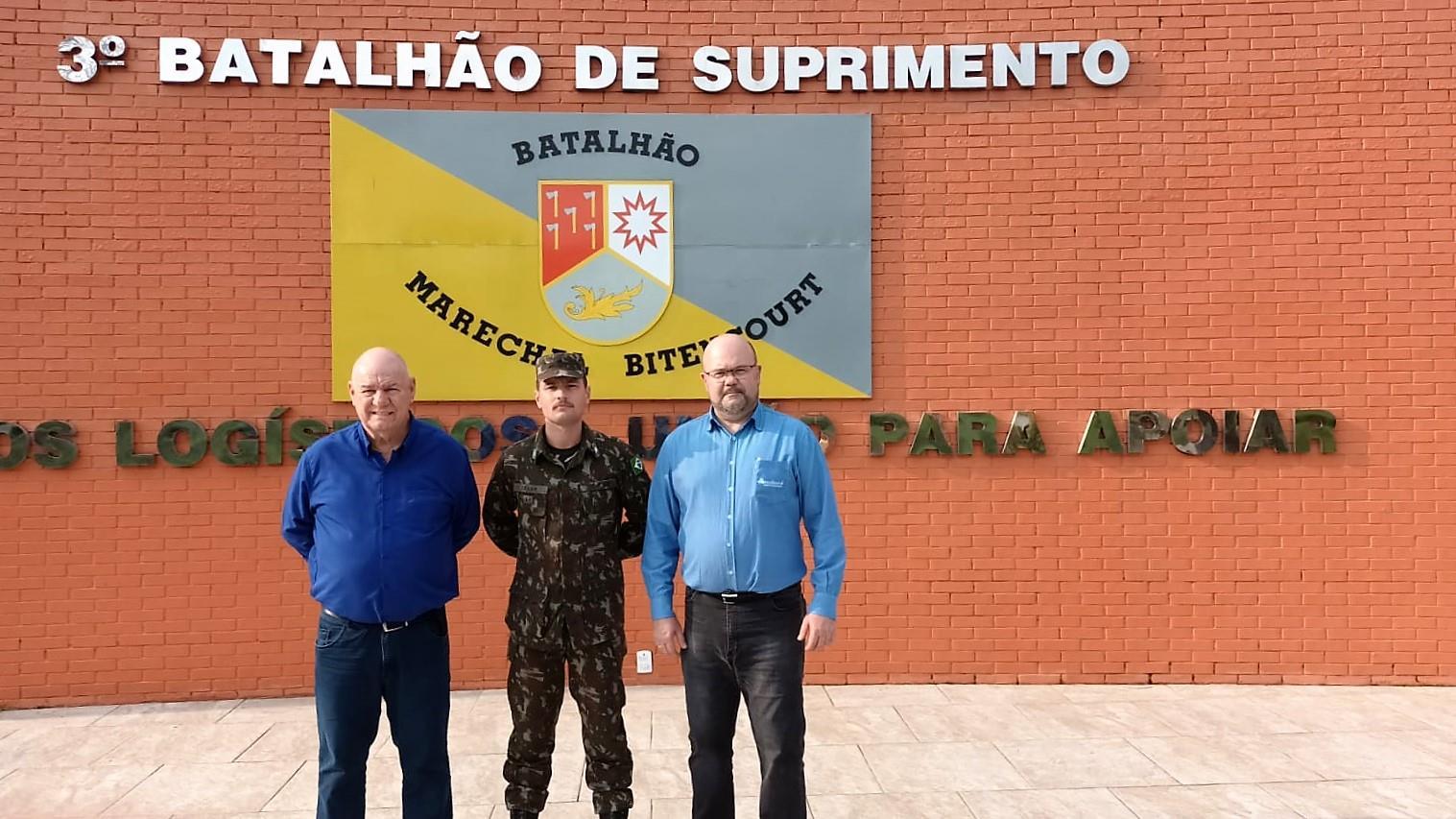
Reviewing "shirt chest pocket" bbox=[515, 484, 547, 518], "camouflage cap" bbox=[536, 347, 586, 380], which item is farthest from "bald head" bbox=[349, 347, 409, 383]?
"shirt chest pocket" bbox=[515, 484, 547, 518]

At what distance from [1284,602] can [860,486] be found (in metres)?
2.52

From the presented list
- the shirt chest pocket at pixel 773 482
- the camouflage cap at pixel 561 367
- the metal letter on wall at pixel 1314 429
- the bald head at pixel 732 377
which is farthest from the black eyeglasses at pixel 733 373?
the metal letter on wall at pixel 1314 429

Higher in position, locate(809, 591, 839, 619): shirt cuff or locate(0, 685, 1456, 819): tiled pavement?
locate(809, 591, 839, 619): shirt cuff

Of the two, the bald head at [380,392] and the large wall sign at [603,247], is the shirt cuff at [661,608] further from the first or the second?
the large wall sign at [603,247]

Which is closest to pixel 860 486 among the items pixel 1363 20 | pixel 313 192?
pixel 313 192

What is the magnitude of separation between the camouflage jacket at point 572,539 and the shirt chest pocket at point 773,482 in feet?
1.45

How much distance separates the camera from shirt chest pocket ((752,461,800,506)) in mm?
2693

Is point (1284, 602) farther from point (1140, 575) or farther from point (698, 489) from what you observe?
point (698, 489)

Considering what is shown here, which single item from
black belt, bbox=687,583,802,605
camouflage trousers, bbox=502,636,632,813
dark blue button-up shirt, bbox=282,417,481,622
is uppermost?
dark blue button-up shirt, bbox=282,417,481,622

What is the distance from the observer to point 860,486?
4875mm

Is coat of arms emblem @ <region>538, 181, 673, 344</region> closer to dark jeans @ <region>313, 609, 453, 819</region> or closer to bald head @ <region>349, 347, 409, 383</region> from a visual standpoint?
bald head @ <region>349, 347, 409, 383</region>

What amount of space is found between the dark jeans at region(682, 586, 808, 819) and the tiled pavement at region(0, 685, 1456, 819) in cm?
72

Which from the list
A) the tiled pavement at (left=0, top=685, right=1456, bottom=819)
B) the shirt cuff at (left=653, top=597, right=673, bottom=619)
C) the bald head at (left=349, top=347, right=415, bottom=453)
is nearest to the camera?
the bald head at (left=349, top=347, right=415, bottom=453)

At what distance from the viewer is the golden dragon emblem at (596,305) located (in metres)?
4.81
